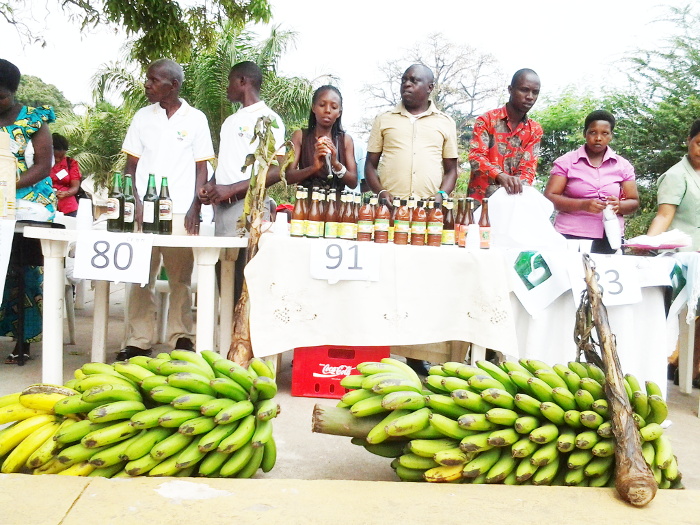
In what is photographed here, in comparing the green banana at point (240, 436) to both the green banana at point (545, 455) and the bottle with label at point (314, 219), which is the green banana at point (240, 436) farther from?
the bottle with label at point (314, 219)

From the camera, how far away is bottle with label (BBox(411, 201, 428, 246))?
12.3 ft

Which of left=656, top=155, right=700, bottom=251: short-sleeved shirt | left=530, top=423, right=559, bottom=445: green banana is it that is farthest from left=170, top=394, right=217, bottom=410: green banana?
left=656, top=155, right=700, bottom=251: short-sleeved shirt

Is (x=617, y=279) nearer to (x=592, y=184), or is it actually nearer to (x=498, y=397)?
(x=592, y=184)

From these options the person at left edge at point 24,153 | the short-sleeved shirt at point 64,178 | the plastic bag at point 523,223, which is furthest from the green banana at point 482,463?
the short-sleeved shirt at point 64,178

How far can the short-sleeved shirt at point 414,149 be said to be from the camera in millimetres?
4703

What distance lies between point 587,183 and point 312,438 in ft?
9.55

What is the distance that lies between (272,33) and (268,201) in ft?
38.5

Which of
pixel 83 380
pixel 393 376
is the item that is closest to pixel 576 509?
pixel 393 376

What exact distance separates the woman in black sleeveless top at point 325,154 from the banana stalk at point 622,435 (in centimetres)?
242

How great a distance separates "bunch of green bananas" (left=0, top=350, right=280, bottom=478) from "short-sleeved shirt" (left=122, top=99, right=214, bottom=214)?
2.22 metres

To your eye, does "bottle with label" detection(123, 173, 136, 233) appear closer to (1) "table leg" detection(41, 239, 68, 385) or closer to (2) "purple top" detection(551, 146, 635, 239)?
(1) "table leg" detection(41, 239, 68, 385)

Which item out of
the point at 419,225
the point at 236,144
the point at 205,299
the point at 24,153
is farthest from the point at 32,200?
the point at 419,225

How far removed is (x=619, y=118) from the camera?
12.0 meters

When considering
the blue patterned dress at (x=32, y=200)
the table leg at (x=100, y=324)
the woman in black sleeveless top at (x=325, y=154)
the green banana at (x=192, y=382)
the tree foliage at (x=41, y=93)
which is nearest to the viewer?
the green banana at (x=192, y=382)
